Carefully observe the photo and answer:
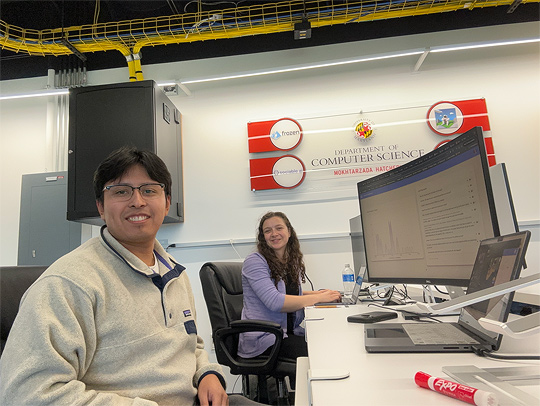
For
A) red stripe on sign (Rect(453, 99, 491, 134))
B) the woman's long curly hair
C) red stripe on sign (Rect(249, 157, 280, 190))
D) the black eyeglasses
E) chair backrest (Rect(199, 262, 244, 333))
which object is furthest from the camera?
red stripe on sign (Rect(249, 157, 280, 190))

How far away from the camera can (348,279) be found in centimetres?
270

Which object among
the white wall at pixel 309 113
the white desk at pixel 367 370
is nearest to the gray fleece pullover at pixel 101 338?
the white desk at pixel 367 370

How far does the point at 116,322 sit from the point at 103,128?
7.79ft

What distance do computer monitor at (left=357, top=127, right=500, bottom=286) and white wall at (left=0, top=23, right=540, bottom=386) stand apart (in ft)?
5.74

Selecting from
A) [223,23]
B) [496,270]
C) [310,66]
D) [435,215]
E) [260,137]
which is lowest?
[496,270]

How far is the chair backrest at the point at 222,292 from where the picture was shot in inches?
73.8

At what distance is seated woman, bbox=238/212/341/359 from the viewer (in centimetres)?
188

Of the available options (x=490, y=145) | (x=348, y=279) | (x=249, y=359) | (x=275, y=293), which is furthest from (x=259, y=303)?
(x=490, y=145)

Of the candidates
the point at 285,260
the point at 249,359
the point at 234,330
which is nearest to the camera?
the point at 234,330

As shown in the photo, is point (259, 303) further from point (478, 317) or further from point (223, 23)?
point (223, 23)

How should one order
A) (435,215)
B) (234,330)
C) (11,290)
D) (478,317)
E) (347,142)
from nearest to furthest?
(478,317)
(435,215)
(11,290)
(234,330)
(347,142)

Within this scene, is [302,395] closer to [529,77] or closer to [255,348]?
[255,348]

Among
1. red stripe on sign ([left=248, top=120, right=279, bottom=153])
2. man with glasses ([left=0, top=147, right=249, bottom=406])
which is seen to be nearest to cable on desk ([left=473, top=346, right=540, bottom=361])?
man with glasses ([left=0, top=147, right=249, bottom=406])

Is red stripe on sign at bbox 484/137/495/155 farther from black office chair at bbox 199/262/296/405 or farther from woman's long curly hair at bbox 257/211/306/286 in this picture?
black office chair at bbox 199/262/296/405
